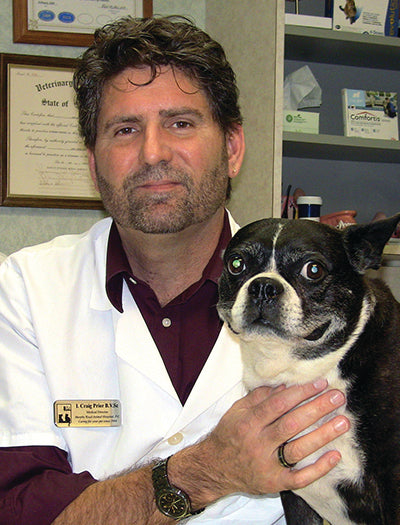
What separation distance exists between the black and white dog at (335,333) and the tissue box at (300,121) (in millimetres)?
984

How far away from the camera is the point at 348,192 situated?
264cm

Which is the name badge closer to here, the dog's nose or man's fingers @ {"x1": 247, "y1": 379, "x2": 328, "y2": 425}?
man's fingers @ {"x1": 247, "y1": 379, "x2": 328, "y2": 425}

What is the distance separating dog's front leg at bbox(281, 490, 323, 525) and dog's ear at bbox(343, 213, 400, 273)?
0.48 m

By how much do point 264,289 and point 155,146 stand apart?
0.49 metres

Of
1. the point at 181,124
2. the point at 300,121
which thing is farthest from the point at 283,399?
the point at 300,121

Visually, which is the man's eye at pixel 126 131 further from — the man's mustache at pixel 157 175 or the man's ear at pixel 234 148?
the man's ear at pixel 234 148

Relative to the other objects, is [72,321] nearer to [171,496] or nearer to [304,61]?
[171,496]

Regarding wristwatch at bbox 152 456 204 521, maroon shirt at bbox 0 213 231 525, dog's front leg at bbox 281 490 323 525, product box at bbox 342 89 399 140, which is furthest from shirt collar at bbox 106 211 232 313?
product box at bbox 342 89 399 140

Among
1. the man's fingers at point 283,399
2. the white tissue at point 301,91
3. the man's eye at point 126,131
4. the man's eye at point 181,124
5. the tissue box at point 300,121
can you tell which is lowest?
the man's fingers at point 283,399

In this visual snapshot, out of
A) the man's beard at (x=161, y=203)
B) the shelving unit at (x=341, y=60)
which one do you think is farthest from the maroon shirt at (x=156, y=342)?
the shelving unit at (x=341, y=60)

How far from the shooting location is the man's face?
1.46 metres

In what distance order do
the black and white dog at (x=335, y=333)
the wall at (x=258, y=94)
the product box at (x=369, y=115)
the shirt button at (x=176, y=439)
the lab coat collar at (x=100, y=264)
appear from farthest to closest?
the product box at (x=369, y=115) → the wall at (x=258, y=94) → the lab coat collar at (x=100, y=264) → the shirt button at (x=176, y=439) → the black and white dog at (x=335, y=333)

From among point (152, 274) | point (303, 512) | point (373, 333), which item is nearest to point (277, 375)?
point (373, 333)

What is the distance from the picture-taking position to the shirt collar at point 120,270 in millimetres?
1506
